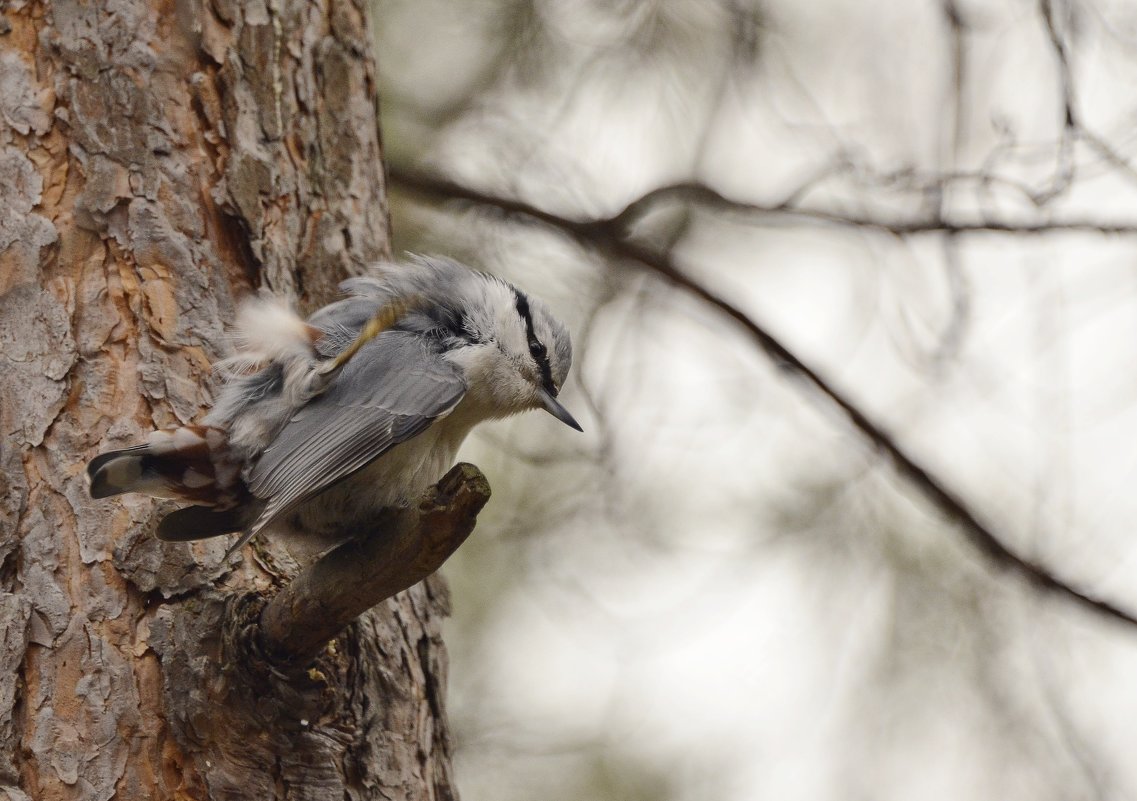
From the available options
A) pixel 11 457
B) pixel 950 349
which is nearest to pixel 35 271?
pixel 11 457

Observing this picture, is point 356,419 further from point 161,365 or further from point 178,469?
Result: point 161,365

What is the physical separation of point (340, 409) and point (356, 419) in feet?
0.14

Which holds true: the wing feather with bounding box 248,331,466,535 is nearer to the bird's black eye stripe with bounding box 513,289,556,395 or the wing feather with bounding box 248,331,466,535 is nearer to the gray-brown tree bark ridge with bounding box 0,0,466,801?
the gray-brown tree bark ridge with bounding box 0,0,466,801

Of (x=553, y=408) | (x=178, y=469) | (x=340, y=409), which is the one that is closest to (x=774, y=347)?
(x=553, y=408)

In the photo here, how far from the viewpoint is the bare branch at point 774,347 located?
2828mm

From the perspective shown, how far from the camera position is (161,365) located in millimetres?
2059

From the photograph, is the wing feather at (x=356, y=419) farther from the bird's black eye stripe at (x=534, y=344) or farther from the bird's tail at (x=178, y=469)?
the bird's black eye stripe at (x=534, y=344)

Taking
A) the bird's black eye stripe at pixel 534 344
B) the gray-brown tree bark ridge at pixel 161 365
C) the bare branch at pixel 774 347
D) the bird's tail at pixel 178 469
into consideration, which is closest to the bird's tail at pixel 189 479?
the bird's tail at pixel 178 469

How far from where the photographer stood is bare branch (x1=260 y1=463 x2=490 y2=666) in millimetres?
1569

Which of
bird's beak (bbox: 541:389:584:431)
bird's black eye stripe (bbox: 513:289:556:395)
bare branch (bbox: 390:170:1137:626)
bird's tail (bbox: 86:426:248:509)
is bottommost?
bare branch (bbox: 390:170:1137:626)

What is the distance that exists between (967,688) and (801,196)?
4.93 feet

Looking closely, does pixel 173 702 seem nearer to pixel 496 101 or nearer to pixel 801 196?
pixel 801 196

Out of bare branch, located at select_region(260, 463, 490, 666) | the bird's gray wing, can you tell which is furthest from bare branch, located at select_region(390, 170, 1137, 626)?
bare branch, located at select_region(260, 463, 490, 666)

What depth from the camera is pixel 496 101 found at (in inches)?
138
